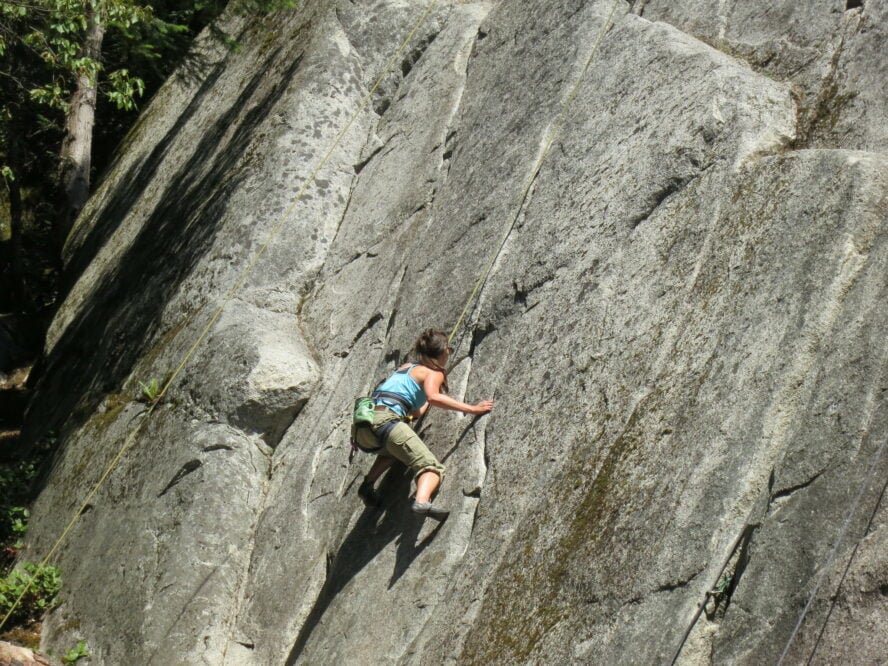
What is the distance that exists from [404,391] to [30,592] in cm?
430

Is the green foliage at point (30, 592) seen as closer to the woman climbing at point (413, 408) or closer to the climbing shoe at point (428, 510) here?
the woman climbing at point (413, 408)

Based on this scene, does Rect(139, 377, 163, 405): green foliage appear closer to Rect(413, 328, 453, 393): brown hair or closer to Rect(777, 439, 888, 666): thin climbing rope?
Rect(413, 328, 453, 393): brown hair

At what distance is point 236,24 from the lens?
51.7 ft

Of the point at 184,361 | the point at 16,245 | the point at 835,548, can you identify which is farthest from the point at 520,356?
the point at 16,245

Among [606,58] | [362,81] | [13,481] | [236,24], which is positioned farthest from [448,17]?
[13,481]

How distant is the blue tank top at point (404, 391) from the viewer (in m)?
7.25

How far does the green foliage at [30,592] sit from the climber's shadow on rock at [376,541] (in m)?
3.00

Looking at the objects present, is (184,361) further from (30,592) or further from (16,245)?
(16,245)

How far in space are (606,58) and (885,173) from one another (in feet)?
10.7

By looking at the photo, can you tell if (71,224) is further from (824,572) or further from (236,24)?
(824,572)

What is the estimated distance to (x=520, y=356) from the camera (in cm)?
693

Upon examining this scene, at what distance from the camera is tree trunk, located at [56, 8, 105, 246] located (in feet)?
54.2

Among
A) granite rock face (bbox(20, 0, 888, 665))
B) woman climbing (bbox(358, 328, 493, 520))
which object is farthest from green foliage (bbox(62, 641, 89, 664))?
woman climbing (bbox(358, 328, 493, 520))

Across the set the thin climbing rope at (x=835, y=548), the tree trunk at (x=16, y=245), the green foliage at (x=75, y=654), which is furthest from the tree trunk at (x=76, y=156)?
the thin climbing rope at (x=835, y=548)
